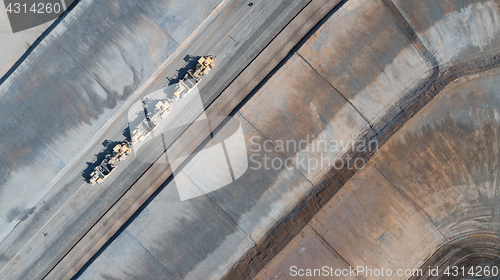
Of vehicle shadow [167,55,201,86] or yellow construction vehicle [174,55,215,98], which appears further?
vehicle shadow [167,55,201,86]

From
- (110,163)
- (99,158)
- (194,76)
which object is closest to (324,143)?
(194,76)

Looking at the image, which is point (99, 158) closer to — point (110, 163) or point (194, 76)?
point (110, 163)

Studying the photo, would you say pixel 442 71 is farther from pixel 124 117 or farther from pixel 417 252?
pixel 124 117

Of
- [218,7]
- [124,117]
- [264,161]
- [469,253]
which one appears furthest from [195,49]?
[469,253]

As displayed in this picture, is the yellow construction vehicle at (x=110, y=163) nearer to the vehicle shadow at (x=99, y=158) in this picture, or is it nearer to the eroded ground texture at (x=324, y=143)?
the vehicle shadow at (x=99, y=158)
